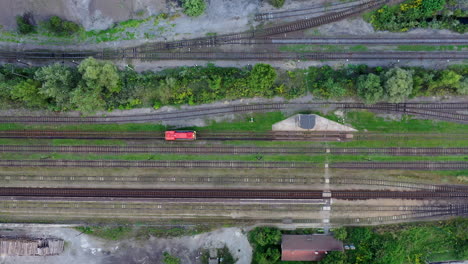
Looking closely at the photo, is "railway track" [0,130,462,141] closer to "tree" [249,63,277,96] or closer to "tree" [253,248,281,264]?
"tree" [249,63,277,96]

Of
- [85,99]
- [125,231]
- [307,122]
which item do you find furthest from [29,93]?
[307,122]

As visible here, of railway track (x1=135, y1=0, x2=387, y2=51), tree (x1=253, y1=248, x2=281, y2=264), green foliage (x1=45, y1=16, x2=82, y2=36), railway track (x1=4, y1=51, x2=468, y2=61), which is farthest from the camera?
railway track (x1=135, y1=0, x2=387, y2=51)

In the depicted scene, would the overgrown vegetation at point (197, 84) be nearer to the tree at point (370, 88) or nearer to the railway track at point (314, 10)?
the tree at point (370, 88)

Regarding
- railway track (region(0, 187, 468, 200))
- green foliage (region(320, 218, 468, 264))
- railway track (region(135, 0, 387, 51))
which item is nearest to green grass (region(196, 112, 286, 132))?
railway track (region(0, 187, 468, 200))

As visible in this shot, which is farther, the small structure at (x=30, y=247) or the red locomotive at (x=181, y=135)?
the small structure at (x=30, y=247)

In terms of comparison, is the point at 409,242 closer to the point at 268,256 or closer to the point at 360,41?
the point at 268,256

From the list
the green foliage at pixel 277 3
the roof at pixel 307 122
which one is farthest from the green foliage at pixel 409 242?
the green foliage at pixel 277 3
